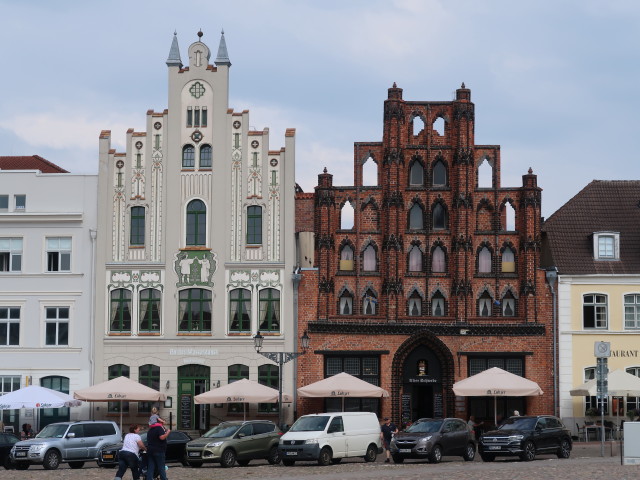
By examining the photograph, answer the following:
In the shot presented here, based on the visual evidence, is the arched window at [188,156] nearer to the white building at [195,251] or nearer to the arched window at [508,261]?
the white building at [195,251]

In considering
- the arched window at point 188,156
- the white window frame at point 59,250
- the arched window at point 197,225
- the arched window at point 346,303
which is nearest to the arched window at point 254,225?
the arched window at point 197,225

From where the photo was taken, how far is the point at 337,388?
5403 cm

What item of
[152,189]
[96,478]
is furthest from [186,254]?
[96,478]

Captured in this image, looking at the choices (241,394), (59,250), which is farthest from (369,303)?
(59,250)

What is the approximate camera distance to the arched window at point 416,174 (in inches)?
2365

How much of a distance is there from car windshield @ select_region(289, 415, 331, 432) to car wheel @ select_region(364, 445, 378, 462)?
213cm

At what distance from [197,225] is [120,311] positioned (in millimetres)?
5198

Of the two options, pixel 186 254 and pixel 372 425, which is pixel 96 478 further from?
pixel 186 254

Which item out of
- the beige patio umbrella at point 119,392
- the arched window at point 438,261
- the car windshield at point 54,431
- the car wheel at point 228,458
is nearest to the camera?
the car wheel at point 228,458

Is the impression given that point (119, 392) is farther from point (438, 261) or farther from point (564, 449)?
point (564, 449)

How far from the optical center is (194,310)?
59.1 m

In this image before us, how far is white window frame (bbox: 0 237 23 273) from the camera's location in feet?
195

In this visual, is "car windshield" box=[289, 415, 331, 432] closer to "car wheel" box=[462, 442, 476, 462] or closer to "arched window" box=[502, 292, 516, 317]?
"car wheel" box=[462, 442, 476, 462]

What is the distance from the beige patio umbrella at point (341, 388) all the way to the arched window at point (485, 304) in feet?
23.4
